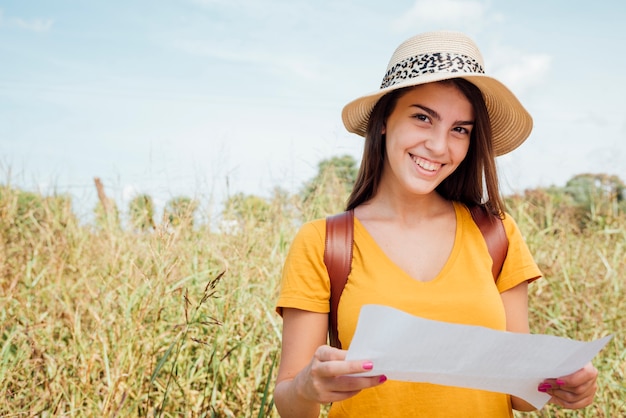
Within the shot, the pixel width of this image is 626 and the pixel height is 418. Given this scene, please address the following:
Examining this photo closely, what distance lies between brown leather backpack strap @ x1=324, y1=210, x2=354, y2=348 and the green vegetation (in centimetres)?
41

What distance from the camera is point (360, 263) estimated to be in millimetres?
1534

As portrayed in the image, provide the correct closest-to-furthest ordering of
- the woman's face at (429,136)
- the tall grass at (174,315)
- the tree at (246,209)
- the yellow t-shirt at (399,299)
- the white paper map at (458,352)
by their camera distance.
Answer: the white paper map at (458,352) < the yellow t-shirt at (399,299) < the woman's face at (429,136) < the tall grass at (174,315) < the tree at (246,209)

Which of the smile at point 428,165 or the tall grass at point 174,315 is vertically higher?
the smile at point 428,165

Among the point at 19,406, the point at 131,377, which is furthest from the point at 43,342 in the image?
the point at 131,377

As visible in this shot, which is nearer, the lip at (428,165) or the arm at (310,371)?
the arm at (310,371)

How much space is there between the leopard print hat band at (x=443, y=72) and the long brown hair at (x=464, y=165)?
1.4 inches

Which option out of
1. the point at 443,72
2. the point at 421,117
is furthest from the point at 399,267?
the point at 443,72

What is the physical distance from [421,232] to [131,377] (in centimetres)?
130

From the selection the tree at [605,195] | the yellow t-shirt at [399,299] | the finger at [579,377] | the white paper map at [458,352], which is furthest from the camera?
the tree at [605,195]

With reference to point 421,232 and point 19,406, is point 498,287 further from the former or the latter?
point 19,406

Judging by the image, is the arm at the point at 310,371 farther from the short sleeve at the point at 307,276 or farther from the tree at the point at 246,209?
the tree at the point at 246,209

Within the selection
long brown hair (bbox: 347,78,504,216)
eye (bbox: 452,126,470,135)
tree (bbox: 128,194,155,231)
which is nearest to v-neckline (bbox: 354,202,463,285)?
long brown hair (bbox: 347,78,504,216)

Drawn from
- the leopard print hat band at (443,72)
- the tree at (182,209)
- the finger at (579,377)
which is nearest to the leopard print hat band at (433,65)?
the leopard print hat band at (443,72)

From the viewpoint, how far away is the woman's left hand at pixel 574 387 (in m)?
1.25
